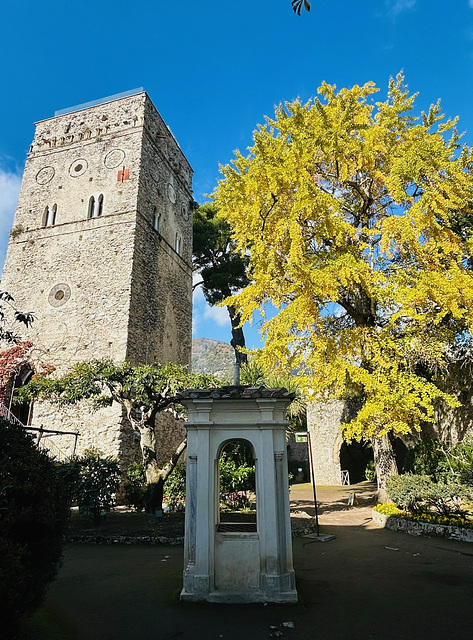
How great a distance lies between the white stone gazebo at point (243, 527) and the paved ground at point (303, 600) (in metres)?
0.26

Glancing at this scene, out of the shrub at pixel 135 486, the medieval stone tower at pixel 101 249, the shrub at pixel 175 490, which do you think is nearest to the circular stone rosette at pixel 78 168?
the medieval stone tower at pixel 101 249

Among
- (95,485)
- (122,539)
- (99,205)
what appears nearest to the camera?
(122,539)

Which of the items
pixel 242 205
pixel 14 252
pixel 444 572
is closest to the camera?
pixel 444 572

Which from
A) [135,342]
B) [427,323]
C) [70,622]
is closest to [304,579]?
[70,622]

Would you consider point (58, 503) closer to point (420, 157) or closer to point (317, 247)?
point (317, 247)

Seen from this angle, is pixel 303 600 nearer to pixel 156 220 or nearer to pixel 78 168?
pixel 156 220

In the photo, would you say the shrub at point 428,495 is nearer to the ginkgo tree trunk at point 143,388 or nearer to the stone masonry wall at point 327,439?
the ginkgo tree trunk at point 143,388

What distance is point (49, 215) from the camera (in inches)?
715

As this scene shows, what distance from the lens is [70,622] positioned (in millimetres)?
4328

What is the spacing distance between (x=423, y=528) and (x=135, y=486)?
28.7ft

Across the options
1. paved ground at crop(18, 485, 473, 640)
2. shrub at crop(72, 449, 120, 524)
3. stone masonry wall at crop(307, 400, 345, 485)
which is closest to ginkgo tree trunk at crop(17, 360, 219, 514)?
shrub at crop(72, 449, 120, 524)

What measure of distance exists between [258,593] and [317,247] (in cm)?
841

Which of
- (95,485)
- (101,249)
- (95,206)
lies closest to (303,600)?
(95,485)

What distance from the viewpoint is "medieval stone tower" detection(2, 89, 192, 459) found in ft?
50.4
